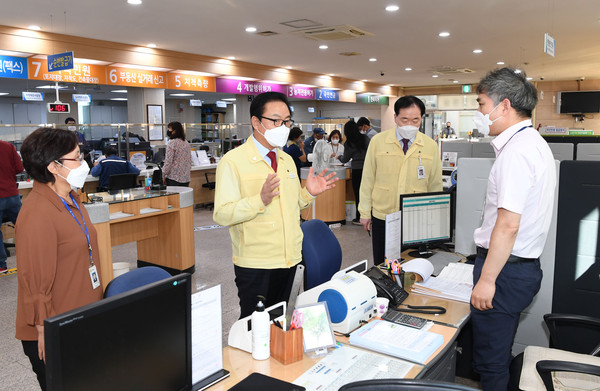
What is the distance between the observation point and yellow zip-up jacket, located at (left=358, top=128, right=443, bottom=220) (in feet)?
11.3

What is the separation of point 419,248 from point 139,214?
3001 mm

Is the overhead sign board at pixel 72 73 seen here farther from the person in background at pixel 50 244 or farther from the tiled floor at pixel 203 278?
the person in background at pixel 50 244

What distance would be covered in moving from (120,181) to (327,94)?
9.00 meters

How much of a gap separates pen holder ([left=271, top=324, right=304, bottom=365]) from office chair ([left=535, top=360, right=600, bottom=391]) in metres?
1.00

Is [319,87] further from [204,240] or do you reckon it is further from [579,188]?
[579,188]

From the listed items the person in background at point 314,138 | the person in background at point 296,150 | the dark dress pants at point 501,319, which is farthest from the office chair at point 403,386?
the person in background at point 314,138

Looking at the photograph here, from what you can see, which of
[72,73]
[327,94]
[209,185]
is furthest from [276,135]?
[327,94]

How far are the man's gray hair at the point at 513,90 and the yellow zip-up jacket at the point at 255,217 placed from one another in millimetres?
1095

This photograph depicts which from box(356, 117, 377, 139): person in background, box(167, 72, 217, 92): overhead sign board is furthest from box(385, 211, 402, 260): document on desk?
box(167, 72, 217, 92): overhead sign board

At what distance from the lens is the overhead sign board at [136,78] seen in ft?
29.3

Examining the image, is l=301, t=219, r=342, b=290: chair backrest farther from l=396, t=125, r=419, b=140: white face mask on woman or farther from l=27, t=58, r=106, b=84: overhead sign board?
l=27, t=58, r=106, b=84: overhead sign board

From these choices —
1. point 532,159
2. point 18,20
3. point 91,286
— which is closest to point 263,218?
point 91,286

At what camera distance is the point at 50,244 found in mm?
1938

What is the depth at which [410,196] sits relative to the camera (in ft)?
10.4
